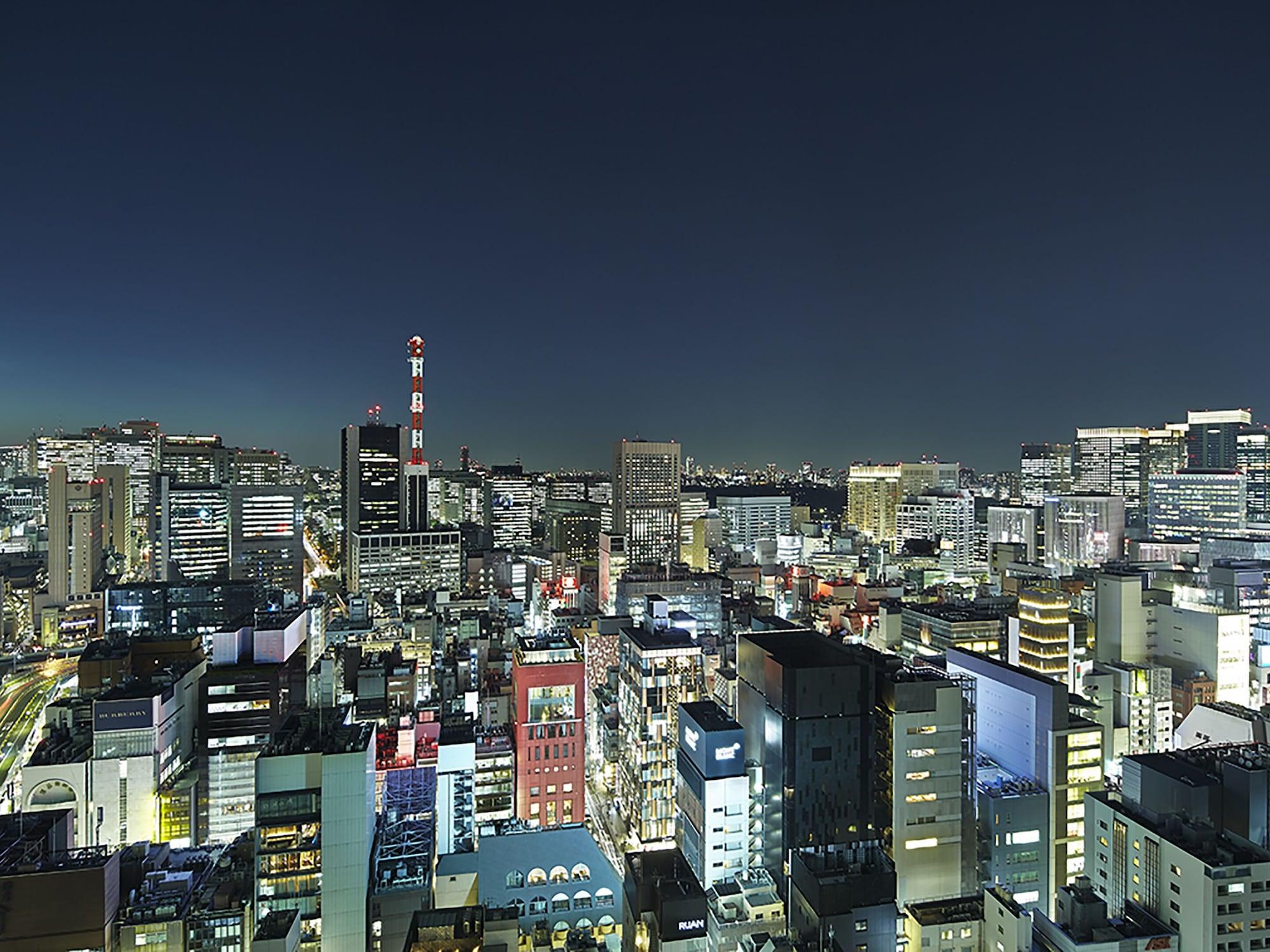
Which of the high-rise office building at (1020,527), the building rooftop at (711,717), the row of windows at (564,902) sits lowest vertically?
the row of windows at (564,902)

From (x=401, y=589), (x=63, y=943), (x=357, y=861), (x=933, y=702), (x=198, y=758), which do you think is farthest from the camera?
(x=401, y=589)

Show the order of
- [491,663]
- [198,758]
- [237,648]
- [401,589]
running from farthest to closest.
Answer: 1. [401,589]
2. [491,663]
3. [237,648]
4. [198,758]

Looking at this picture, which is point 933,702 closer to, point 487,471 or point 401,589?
point 401,589

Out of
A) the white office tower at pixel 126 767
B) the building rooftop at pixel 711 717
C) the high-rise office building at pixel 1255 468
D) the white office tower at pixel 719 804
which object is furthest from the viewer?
the high-rise office building at pixel 1255 468

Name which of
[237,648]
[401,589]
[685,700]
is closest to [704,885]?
[685,700]

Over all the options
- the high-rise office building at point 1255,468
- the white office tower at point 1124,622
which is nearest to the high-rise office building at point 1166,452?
the high-rise office building at point 1255,468

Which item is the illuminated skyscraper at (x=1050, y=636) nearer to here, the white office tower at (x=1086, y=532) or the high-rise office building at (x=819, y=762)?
the high-rise office building at (x=819, y=762)
